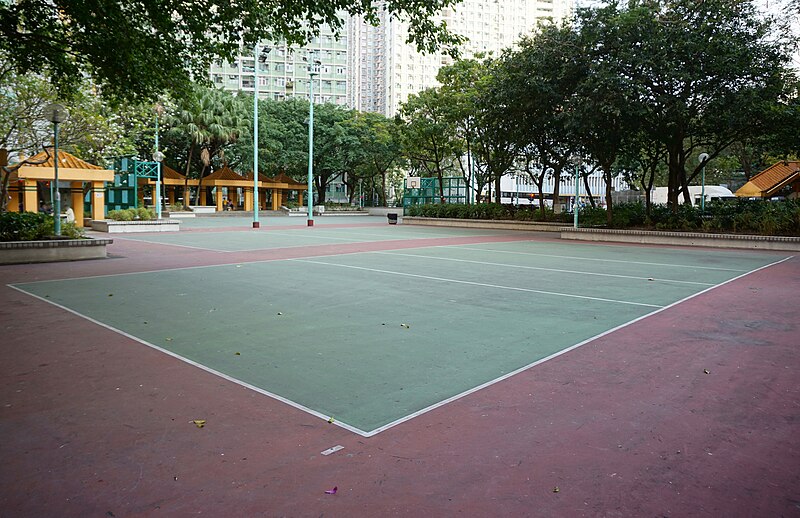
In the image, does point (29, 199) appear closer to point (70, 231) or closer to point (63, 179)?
point (63, 179)

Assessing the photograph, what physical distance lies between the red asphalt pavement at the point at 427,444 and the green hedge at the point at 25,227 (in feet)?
35.4

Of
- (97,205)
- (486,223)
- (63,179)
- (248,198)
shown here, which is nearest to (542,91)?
(486,223)

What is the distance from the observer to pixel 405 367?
593 cm

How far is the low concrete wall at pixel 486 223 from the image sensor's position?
3244 centimetres

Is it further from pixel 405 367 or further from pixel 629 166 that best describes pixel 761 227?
pixel 405 367

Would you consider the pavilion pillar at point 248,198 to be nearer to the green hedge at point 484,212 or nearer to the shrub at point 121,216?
the green hedge at point 484,212

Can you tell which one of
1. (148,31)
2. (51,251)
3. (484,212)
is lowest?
(51,251)

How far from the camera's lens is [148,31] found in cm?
1340

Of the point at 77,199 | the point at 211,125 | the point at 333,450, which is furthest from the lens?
the point at 211,125

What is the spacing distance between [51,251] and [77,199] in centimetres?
1786

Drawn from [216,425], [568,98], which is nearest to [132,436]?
[216,425]

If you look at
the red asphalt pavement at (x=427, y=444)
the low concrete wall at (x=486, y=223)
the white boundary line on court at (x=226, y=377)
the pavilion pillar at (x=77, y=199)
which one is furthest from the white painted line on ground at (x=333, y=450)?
the pavilion pillar at (x=77, y=199)

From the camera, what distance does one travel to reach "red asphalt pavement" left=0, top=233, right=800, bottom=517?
10.9ft

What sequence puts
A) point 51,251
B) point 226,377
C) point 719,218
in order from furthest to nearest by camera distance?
point 719,218 < point 51,251 < point 226,377
